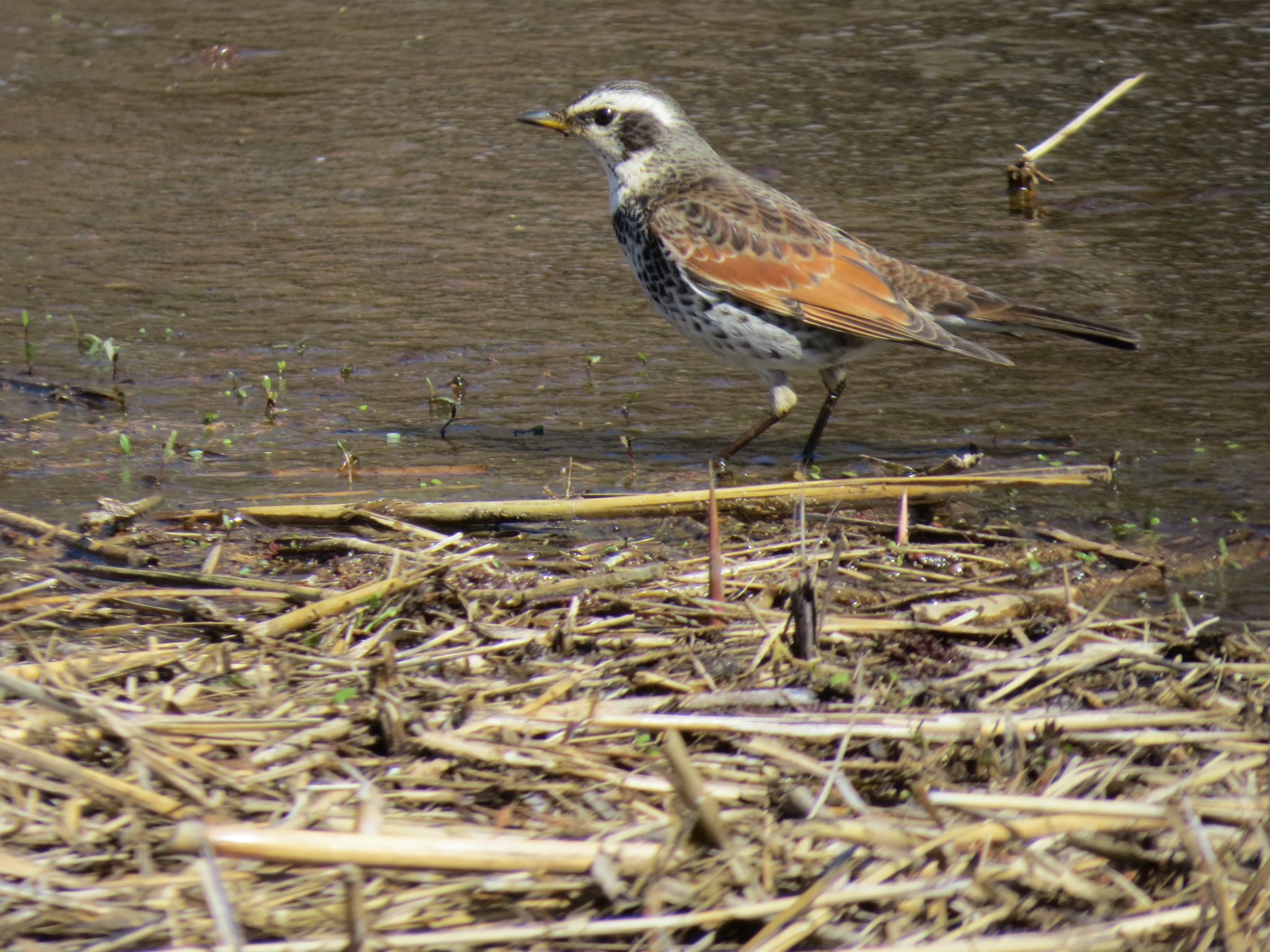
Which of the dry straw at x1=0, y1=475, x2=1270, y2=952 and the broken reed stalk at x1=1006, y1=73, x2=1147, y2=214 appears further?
the broken reed stalk at x1=1006, y1=73, x2=1147, y2=214

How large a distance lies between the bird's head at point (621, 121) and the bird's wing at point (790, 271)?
49 cm

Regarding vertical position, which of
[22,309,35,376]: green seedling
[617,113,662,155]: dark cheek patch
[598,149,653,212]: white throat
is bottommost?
[22,309,35,376]: green seedling

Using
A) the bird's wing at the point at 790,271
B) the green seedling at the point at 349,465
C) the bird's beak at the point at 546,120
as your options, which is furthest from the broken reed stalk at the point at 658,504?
the bird's beak at the point at 546,120

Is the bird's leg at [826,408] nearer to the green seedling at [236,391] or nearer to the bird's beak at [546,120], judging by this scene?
the bird's beak at [546,120]

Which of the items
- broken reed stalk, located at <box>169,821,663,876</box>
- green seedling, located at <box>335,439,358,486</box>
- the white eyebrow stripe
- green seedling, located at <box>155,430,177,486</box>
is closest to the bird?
the white eyebrow stripe

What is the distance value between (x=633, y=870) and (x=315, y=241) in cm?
582

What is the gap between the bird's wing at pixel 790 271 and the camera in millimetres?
5648

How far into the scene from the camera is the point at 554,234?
26.4 feet

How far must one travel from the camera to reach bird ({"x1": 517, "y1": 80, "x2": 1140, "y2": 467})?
18.6 feet

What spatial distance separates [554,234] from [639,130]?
1.76 m

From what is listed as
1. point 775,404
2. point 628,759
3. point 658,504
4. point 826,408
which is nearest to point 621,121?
point 775,404

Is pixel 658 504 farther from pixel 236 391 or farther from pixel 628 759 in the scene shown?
pixel 236 391

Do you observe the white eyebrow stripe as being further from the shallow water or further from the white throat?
the shallow water

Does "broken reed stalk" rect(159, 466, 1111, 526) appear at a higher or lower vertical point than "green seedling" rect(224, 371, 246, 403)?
lower
